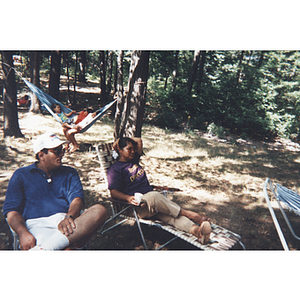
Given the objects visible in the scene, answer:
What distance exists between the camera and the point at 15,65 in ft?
10.9

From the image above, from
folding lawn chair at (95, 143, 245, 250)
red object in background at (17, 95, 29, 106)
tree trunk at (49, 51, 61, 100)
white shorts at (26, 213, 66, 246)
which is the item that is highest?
tree trunk at (49, 51, 61, 100)

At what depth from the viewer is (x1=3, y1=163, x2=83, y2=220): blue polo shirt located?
7.28 feet

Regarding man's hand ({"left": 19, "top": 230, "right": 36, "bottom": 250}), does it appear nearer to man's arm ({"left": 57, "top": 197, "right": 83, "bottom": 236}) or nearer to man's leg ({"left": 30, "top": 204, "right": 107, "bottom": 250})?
man's leg ({"left": 30, "top": 204, "right": 107, "bottom": 250})

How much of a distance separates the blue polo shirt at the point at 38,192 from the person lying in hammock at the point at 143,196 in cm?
45

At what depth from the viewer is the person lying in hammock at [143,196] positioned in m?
2.49

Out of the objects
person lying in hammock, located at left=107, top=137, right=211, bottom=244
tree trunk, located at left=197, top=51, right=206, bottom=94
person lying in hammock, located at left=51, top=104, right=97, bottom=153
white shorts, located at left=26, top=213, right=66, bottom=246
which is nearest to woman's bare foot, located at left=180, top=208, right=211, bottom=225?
person lying in hammock, located at left=107, top=137, right=211, bottom=244

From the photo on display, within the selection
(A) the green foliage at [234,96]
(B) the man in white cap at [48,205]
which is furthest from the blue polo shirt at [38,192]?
(A) the green foliage at [234,96]

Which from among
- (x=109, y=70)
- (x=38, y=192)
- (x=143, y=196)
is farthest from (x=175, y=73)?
(x=38, y=192)

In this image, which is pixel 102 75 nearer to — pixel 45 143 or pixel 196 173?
pixel 45 143

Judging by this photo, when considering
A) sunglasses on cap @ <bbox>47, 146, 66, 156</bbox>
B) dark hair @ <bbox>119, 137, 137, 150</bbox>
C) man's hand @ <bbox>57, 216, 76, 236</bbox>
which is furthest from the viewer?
dark hair @ <bbox>119, 137, 137, 150</bbox>

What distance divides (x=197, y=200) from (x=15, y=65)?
119 inches

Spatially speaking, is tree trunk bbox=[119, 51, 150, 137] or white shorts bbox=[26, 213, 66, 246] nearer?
white shorts bbox=[26, 213, 66, 246]

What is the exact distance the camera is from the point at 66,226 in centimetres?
222

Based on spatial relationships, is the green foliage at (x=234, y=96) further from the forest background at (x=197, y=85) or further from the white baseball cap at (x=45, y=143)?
the white baseball cap at (x=45, y=143)
